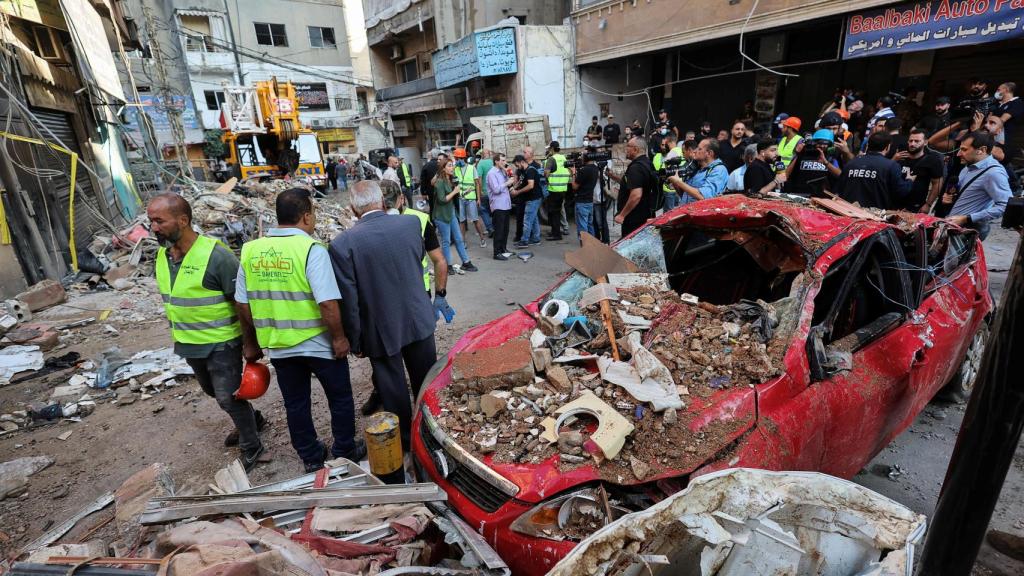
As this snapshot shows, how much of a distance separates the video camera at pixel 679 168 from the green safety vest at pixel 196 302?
220 inches

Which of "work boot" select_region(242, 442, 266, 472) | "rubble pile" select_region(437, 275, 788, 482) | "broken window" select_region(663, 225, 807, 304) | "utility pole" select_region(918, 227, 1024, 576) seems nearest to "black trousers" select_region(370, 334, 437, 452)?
"rubble pile" select_region(437, 275, 788, 482)

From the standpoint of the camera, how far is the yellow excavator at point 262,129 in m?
17.0

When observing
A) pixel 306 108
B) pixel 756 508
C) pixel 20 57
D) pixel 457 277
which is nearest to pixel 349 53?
pixel 306 108

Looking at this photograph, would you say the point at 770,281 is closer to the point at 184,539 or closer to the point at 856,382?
the point at 856,382

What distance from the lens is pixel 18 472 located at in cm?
365

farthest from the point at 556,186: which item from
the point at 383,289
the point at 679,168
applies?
the point at 383,289

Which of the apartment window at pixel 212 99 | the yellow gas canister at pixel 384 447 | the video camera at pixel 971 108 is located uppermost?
the apartment window at pixel 212 99

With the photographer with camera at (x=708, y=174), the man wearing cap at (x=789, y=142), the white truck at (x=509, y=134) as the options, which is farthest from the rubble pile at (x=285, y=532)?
the white truck at (x=509, y=134)

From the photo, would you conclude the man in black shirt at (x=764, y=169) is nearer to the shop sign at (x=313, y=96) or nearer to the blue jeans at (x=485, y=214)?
the blue jeans at (x=485, y=214)

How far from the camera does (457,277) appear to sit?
7957 millimetres

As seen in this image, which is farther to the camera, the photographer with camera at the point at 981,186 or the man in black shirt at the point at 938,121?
the man in black shirt at the point at 938,121

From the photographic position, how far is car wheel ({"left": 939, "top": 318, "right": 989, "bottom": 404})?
12.3 feet

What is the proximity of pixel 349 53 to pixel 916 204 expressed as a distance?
4136 centimetres

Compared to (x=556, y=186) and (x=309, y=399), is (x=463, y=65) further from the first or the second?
(x=309, y=399)
